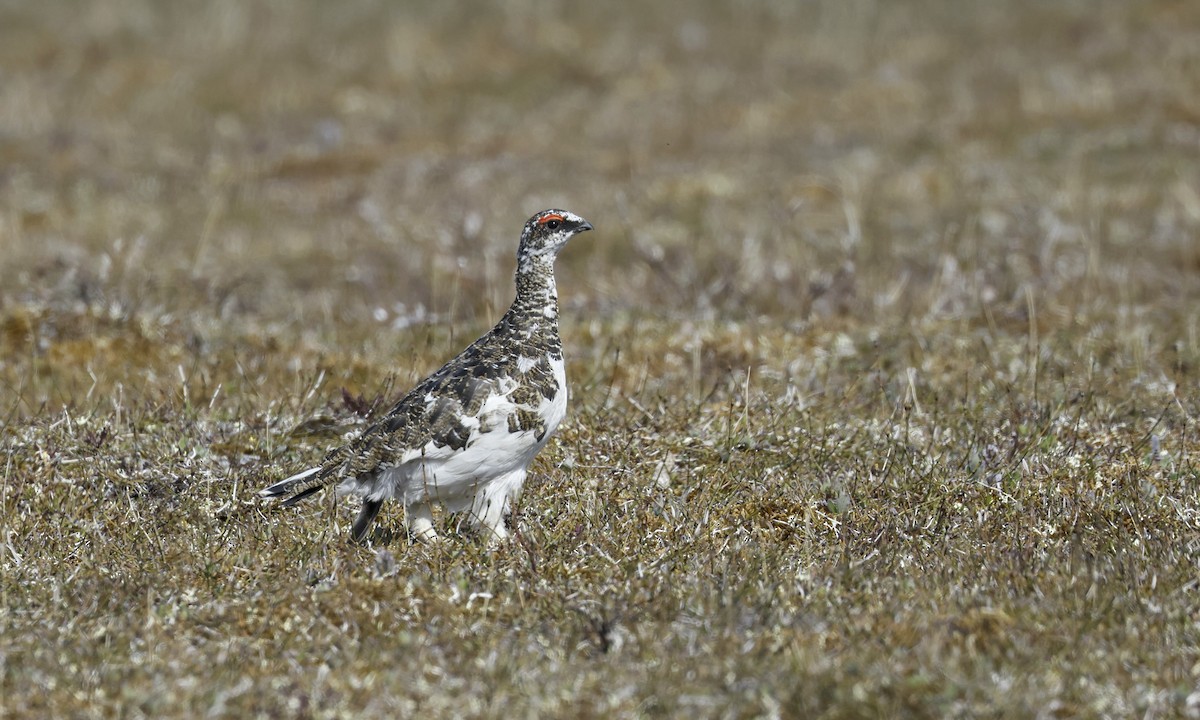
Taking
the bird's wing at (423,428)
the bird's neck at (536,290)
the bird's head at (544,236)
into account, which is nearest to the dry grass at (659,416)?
the bird's wing at (423,428)

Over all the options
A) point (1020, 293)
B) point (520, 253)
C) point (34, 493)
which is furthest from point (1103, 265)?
point (34, 493)

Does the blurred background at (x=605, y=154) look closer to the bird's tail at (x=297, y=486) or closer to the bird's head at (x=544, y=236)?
the bird's head at (x=544, y=236)

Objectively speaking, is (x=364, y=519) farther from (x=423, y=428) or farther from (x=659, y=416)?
(x=659, y=416)

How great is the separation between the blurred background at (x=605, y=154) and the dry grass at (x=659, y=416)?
0.11 meters

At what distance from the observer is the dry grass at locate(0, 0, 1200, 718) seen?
4.95m

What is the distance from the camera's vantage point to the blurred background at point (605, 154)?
1262 cm

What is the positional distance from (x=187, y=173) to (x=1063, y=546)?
1751 centimetres

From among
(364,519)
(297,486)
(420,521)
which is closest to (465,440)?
(420,521)

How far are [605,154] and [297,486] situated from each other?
15.8m

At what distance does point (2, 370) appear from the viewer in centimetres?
948

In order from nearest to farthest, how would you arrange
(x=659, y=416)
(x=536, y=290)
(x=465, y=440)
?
(x=465, y=440) < (x=536, y=290) < (x=659, y=416)

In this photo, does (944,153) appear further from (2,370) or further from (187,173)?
(2,370)

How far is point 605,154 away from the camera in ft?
70.8

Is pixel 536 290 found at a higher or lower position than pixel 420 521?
higher
